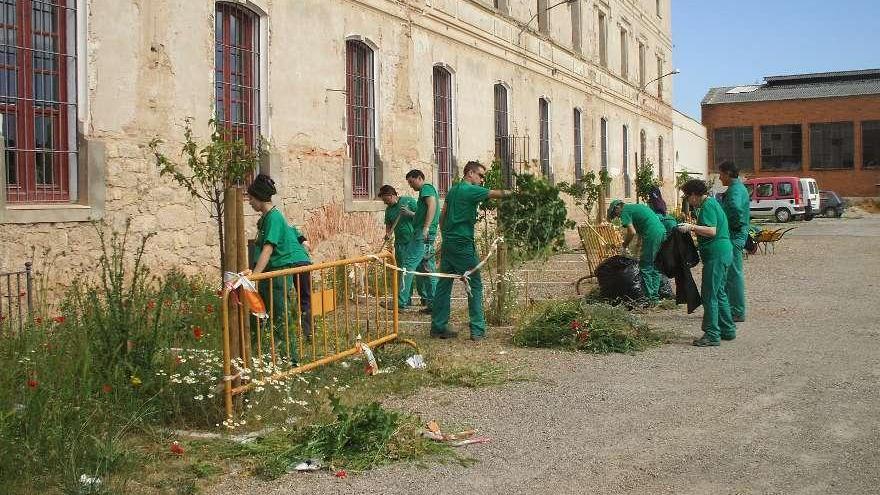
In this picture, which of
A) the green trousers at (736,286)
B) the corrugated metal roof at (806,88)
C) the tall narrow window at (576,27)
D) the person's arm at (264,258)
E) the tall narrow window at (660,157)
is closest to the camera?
the person's arm at (264,258)

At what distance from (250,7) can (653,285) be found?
21.6 feet

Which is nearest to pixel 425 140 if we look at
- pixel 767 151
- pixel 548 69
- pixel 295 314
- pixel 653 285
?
pixel 653 285

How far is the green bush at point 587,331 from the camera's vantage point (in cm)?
906

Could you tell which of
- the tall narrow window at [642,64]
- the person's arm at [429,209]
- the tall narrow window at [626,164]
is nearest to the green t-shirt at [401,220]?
the person's arm at [429,209]

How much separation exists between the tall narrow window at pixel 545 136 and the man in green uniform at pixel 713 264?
48.9 feet

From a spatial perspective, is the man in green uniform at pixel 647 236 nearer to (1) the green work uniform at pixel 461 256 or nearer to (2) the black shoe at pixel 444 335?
(1) the green work uniform at pixel 461 256

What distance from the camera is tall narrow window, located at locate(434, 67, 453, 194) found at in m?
18.5

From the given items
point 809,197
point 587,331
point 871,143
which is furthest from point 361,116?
point 871,143

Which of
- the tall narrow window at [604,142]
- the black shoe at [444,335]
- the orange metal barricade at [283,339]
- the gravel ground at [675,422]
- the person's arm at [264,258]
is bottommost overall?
the gravel ground at [675,422]

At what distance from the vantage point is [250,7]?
491 inches

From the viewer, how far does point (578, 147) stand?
27.7 m

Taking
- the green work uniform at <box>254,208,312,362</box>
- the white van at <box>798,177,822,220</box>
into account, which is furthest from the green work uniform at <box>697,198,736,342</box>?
the white van at <box>798,177,822,220</box>

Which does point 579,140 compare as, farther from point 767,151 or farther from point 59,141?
point 767,151

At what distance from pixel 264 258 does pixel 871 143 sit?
56393mm
